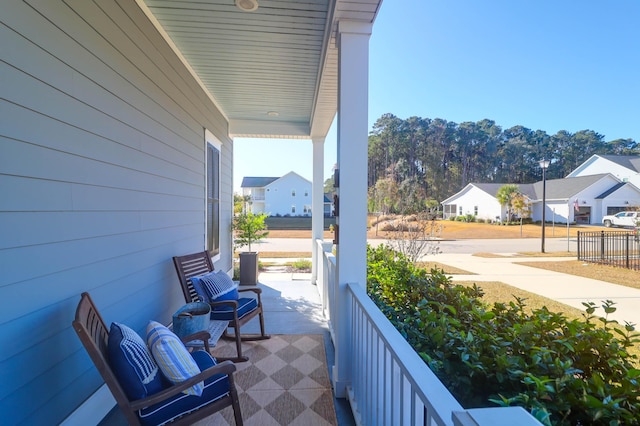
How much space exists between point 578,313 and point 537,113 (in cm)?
1722

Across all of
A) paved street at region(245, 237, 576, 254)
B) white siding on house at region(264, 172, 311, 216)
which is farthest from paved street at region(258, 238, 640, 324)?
white siding on house at region(264, 172, 311, 216)

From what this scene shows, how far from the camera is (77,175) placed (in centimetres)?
161

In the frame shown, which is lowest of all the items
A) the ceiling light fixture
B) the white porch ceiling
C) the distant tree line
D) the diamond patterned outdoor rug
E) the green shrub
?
the diamond patterned outdoor rug

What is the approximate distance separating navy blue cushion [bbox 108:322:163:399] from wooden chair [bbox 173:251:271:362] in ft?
3.86

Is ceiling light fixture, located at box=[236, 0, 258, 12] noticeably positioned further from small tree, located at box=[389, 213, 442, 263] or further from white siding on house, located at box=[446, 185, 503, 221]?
white siding on house, located at box=[446, 185, 503, 221]

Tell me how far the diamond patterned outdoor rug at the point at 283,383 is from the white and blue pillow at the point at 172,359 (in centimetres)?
67

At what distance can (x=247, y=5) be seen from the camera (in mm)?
2219

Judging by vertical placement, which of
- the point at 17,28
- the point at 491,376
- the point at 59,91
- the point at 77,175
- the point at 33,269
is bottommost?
the point at 491,376

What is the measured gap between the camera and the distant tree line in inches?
1000

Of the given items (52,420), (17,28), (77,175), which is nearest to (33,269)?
(77,175)

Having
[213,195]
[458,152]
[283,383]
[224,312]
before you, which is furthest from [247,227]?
[458,152]

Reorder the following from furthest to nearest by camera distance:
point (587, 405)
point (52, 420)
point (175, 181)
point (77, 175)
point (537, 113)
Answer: point (537, 113) → point (175, 181) → point (77, 175) → point (52, 420) → point (587, 405)

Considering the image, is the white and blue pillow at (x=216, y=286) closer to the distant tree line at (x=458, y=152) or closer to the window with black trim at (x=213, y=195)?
the window with black trim at (x=213, y=195)

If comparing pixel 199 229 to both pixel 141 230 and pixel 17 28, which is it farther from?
pixel 17 28
